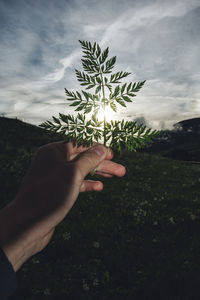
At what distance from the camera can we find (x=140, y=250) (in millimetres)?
8078

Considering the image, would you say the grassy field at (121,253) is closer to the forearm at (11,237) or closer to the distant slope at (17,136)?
the forearm at (11,237)

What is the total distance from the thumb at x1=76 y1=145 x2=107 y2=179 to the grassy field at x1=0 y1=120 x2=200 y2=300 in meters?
2.69

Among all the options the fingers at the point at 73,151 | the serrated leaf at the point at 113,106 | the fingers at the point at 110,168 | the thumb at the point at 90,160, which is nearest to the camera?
the serrated leaf at the point at 113,106

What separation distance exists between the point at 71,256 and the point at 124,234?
2.51 metres

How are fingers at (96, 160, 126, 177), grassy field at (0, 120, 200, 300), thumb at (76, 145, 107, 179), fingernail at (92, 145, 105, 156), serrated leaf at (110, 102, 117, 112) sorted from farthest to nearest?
grassy field at (0, 120, 200, 300) < fingers at (96, 160, 126, 177) < fingernail at (92, 145, 105, 156) < thumb at (76, 145, 107, 179) < serrated leaf at (110, 102, 117, 112)

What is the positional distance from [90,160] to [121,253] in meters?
5.74

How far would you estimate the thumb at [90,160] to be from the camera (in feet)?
12.3

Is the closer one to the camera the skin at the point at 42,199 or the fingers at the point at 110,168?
the skin at the point at 42,199

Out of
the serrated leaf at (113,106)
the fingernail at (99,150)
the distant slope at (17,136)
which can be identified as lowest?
the distant slope at (17,136)

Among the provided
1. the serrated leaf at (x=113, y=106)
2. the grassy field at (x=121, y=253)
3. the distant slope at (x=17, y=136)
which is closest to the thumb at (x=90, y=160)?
the serrated leaf at (x=113, y=106)

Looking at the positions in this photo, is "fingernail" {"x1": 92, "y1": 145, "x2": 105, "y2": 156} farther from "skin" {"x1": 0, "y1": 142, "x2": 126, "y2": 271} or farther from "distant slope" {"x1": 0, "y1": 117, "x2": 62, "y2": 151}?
"distant slope" {"x1": 0, "y1": 117, "x2": 62, "y2": 151}

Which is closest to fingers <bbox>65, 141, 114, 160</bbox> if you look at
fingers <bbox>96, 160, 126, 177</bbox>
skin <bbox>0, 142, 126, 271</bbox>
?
skin <bbox>0, 142, 126, 271</bbox>

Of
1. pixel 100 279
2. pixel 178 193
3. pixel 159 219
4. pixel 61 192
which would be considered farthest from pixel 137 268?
pixel 178 193

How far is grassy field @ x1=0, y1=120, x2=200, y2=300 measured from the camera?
655 cm
